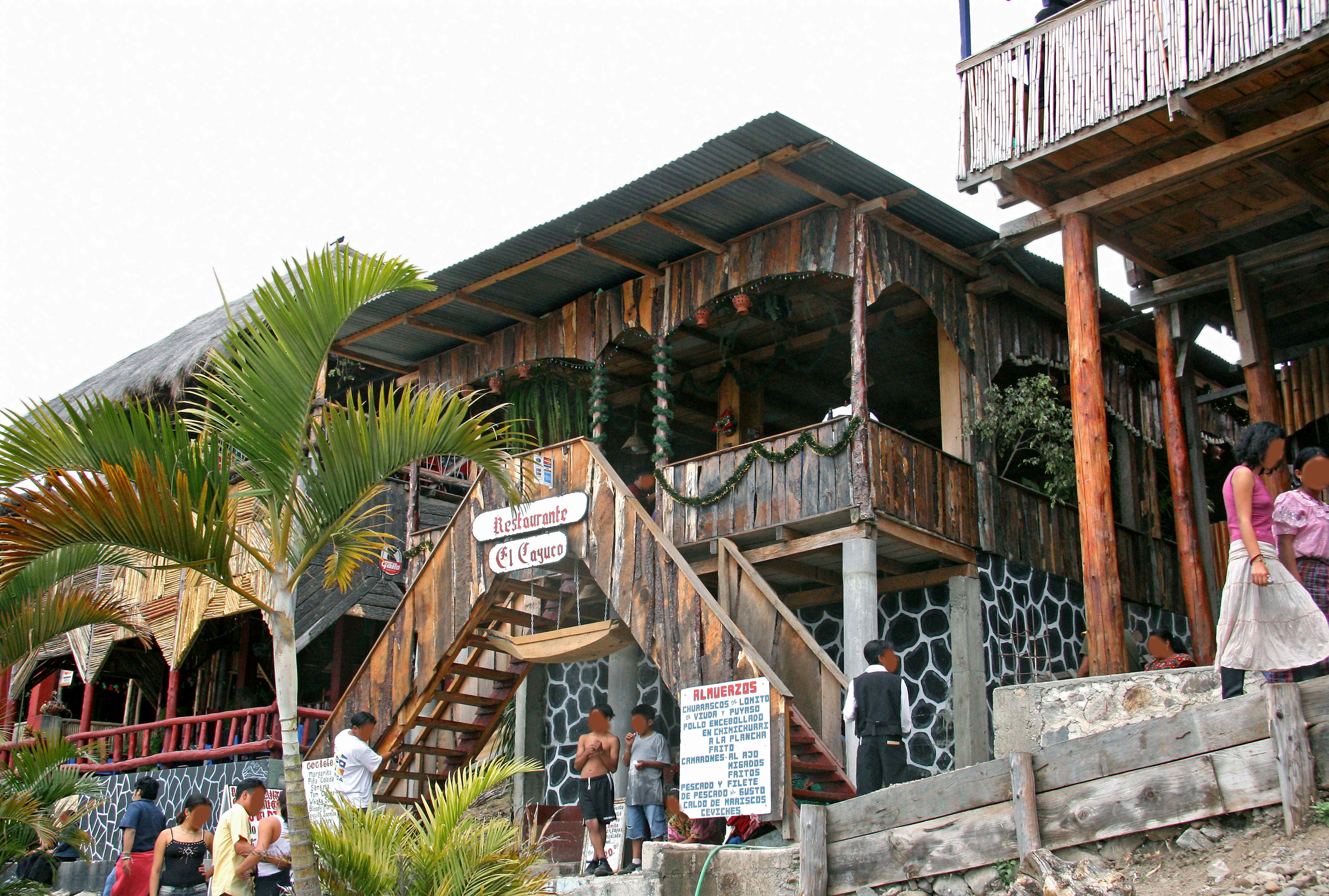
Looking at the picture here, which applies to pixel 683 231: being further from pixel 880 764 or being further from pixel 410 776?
pixel 880 764

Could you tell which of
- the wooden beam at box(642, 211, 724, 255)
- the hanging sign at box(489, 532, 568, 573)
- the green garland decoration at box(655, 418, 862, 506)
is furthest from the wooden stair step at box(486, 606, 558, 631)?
the wooden beam at box(642, 211, 724, 255)

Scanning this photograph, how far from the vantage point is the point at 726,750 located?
9.23 meters

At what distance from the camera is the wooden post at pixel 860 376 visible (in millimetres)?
11602

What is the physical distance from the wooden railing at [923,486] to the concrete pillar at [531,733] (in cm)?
540

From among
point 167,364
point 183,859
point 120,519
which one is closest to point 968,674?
point 183,859

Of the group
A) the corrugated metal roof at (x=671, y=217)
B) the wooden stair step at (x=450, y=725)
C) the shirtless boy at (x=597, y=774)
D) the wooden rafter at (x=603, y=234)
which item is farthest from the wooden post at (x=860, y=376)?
the wooden stair step at (x=450, y=725)

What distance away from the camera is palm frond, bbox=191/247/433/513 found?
6.24 metres

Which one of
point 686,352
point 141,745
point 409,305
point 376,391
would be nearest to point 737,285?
point 686,352

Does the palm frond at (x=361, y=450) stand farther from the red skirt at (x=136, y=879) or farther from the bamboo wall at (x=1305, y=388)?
the bamboo wall at (x=1305, y=388)

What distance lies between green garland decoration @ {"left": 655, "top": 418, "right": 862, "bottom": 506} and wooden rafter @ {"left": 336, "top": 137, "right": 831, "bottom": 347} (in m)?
2.52

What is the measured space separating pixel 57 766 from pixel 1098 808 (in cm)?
804

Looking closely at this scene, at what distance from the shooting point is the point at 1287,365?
1364 centimetres

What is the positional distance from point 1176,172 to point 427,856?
778 cm

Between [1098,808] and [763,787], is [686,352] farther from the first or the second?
[1098,808]
